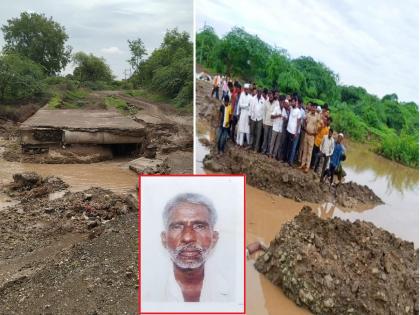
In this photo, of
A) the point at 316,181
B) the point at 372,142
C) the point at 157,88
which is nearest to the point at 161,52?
the point at 157,88

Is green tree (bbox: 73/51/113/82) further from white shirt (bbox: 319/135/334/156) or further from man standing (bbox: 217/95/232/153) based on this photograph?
white shirt (bbox: 319/135/334/156)

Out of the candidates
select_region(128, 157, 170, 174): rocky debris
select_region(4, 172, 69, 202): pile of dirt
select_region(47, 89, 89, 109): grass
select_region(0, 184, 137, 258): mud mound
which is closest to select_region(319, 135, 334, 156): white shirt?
select_region(0, 184, 137, 258): mud mound

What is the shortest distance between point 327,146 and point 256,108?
3.30 ft

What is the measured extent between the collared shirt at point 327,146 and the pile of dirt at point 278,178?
0.97ft

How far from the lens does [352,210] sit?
482 centimetres

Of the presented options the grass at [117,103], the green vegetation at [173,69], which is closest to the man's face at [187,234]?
the green vegetation at [173,69]

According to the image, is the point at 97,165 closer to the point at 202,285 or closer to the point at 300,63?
the point at 300,63

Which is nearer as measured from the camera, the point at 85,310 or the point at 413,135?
the point at 85,310

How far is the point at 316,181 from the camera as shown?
15.7ft

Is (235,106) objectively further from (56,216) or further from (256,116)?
(56,216)

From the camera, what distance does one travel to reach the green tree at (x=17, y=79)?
13102mm

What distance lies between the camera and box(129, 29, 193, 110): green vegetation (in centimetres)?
1105

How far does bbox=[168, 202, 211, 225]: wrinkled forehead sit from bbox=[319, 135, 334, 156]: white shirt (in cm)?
289

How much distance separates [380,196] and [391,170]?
823mm
